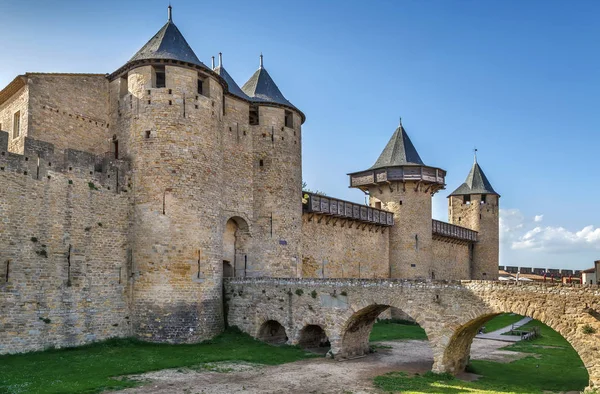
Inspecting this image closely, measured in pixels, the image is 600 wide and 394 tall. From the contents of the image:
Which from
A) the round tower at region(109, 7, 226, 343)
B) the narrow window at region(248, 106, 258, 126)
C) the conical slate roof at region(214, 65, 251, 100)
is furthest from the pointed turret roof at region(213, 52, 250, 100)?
the round tower at region(109, 7, 226, 343)

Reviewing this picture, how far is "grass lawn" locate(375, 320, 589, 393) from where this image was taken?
52.9ft

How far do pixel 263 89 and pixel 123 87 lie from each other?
7832 mm

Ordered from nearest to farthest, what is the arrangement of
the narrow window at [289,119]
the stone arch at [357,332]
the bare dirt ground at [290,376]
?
the bare dirt ground at [290,376]
the stone arch at [357,332]
the narrow window at [289,119]

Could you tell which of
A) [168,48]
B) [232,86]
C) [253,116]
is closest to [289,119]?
[253,116]

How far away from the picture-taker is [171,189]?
22.2 meters

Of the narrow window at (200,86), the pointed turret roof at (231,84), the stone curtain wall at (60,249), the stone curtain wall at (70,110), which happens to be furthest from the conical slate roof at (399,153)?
the stone curtain wall at (60,249)

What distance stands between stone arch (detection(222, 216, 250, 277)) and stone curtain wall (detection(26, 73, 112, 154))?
271 inches

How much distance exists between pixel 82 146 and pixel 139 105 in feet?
9.63

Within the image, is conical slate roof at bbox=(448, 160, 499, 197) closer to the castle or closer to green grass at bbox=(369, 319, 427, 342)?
green grass at bbox=(369, 319, 427, 342)

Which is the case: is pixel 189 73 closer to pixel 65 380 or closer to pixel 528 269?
pixel 65 380

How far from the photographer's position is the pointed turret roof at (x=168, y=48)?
22.9m

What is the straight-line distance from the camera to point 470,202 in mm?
49062

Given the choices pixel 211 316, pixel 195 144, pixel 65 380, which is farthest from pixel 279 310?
pixel 65 380

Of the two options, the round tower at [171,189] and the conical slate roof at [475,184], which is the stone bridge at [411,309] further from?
the conical slate roof at [475,184]
